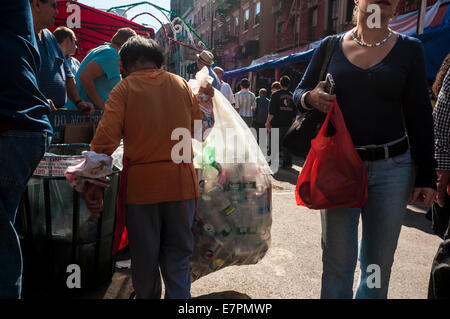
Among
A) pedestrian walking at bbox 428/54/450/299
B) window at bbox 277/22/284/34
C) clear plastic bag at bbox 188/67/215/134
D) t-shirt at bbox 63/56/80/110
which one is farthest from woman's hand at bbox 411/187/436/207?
window at bbox 277/22/284/34

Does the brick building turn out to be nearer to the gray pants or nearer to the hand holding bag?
the hand holding bag

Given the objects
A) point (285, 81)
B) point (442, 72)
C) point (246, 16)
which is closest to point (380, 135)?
point (442, 72)

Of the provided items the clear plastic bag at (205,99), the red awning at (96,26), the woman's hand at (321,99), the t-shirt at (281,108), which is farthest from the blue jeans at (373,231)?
the red awning at (96,26)

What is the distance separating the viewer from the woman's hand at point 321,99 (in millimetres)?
1802

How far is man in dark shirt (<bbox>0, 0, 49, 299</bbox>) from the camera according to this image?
159 centimetres

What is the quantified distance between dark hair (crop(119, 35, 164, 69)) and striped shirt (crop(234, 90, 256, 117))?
6.90 meters

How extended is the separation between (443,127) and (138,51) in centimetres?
177

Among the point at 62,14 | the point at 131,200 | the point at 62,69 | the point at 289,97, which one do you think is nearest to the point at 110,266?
the point at 131,200

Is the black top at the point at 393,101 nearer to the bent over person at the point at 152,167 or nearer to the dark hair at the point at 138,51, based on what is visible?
the bent over person at the point at 152,167

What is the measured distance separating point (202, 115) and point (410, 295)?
6.85 ft

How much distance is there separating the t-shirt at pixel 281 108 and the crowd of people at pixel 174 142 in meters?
5.71

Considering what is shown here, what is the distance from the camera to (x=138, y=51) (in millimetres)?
2020

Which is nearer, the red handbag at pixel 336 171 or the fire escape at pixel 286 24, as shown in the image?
the red handbag at pixel 336 171

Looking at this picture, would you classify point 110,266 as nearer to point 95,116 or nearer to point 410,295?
point 95,116
